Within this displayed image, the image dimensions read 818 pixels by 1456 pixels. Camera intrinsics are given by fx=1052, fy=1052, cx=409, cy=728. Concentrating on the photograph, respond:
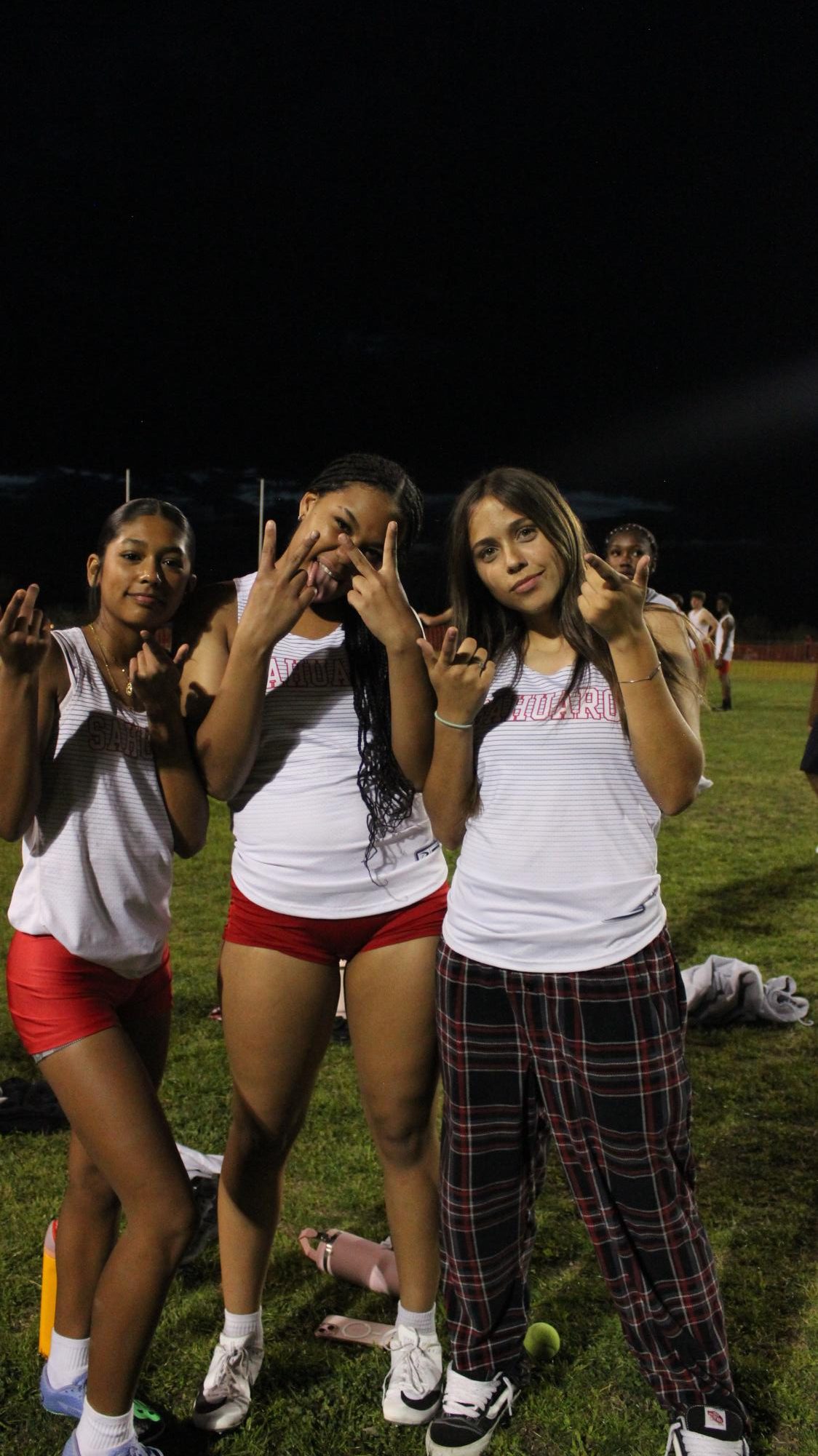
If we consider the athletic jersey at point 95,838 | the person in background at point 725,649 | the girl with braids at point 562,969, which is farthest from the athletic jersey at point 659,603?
the person in background at point 725,649

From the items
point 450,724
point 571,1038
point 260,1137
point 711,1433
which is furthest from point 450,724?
point 711,1433

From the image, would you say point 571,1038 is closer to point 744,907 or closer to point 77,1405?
point 77,1405

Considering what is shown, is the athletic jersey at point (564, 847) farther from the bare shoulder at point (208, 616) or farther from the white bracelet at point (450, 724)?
the bare shoulder at point (208, 616)

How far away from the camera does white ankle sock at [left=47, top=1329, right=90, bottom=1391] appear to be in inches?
89.7

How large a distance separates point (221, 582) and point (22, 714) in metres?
0.56

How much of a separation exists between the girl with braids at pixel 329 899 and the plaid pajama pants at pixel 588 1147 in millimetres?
137

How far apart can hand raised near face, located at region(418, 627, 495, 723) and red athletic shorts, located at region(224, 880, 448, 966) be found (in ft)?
1.60

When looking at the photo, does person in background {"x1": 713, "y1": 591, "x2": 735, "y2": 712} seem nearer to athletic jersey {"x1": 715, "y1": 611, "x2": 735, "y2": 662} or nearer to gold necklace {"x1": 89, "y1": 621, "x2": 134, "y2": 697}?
athletic jersey {"x1": 715, "y1": 611, "x2": 735, "y2": 662}

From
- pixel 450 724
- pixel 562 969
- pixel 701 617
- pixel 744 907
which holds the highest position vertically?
pixel 450 724

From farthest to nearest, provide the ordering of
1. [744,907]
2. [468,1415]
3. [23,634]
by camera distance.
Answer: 1. [744,907]
2. [468,1415]
3. [23,634]

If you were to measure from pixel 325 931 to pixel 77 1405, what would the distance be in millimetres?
1152

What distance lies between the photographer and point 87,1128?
1.96 meters

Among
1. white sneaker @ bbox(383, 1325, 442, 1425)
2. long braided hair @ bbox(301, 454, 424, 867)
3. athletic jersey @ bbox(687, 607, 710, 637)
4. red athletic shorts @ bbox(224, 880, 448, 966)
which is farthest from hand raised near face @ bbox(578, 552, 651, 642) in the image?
athletic jersey @ bbox(687, 607, 710, 637)

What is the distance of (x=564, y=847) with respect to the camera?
2092 millimetres
